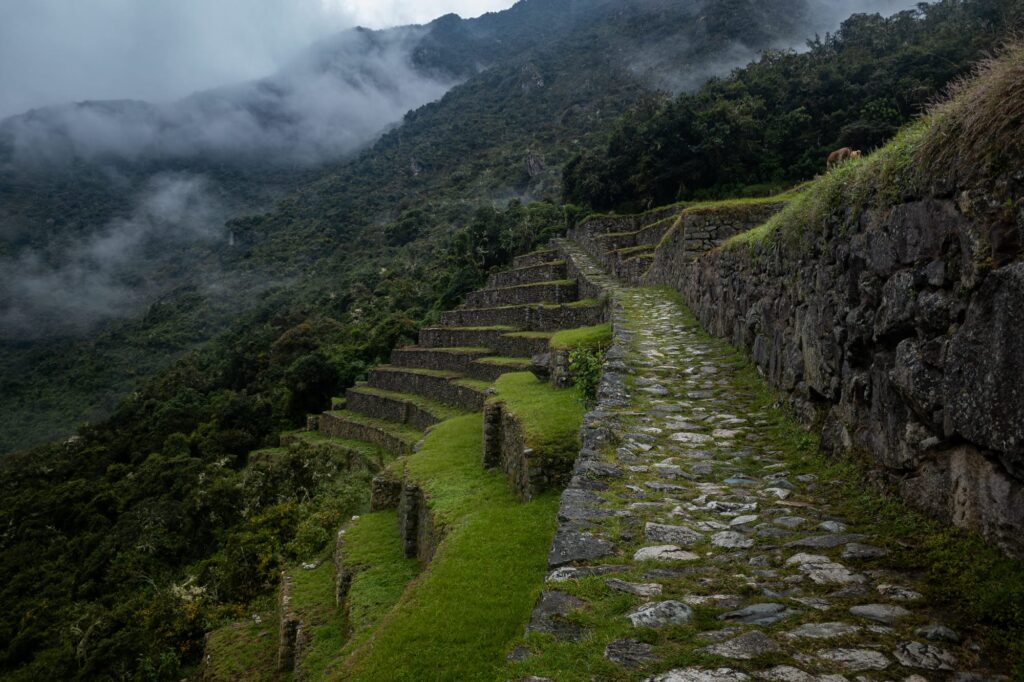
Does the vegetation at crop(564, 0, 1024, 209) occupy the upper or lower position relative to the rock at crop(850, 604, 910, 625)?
upper

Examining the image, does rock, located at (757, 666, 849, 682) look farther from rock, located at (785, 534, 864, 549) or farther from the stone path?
rock, located at (785, 534, 864, 549)

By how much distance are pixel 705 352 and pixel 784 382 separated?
2852 mm

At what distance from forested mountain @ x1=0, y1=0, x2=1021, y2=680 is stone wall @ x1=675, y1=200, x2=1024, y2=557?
1105cm

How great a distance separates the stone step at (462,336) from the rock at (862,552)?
16.3m

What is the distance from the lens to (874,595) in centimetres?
226

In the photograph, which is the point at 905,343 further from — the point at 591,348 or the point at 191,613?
the point at 191,613

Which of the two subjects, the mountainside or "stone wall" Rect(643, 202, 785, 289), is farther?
the mountainside

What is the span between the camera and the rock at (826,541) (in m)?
2.73

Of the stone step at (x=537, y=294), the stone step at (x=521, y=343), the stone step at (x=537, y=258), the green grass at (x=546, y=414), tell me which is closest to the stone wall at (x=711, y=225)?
the stone step at (x=521, y=343)

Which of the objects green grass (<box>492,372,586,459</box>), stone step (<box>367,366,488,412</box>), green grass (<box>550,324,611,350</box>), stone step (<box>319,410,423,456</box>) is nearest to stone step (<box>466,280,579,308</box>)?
stone step (<box>367,366,488,412</box>)

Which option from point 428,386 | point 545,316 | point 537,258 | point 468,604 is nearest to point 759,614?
point 468,604

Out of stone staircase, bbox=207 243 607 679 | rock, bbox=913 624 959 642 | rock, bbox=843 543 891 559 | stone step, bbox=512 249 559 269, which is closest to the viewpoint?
rock, bbox=913 624 959 642

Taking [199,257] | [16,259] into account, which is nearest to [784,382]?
[199,257]

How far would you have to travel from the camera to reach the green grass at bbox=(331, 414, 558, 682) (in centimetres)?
393
